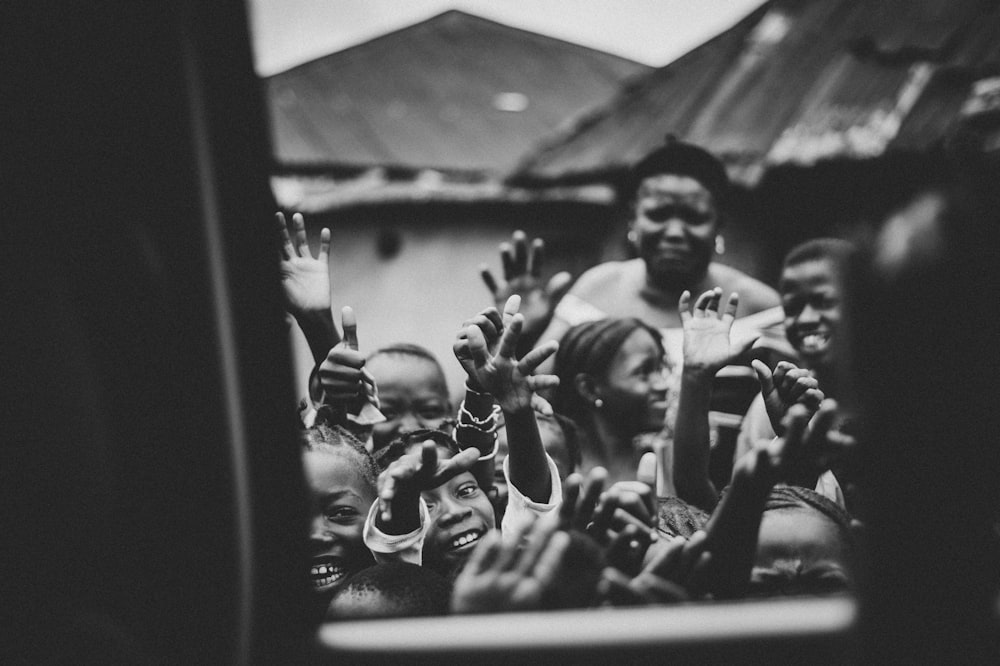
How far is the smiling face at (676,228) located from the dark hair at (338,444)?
1.59m

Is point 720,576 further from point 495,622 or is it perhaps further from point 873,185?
point 873,185

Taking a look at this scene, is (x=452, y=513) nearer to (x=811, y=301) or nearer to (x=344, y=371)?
(x=344, y=371)

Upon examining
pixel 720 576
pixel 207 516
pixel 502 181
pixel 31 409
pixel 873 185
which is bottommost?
pixel 720 576

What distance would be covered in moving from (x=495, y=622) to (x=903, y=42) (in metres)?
6.37

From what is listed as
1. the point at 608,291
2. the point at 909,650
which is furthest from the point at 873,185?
the point at 909,650

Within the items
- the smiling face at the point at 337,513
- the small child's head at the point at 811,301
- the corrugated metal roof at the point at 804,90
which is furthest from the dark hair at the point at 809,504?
the corrugated metal roof at the point at 804,90

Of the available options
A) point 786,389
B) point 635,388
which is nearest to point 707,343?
point 786,389

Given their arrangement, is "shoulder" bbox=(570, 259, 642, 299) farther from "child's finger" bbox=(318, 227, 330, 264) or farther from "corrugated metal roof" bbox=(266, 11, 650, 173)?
"corrugated metal roof" bbox=(266, 11, 650, 173)

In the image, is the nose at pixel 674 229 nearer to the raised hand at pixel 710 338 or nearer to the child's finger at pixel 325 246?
the raised hand at pixel 710 338

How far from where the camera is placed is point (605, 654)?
1.08 metres

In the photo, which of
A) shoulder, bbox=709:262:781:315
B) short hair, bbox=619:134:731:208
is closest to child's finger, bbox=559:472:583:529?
shoulder, bbox=709:262:781:315

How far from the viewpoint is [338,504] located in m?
2.20

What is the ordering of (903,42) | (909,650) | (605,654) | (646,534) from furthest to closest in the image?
1. (903,42)
2. (646,534)
3. (605,654)
4. (909,650)

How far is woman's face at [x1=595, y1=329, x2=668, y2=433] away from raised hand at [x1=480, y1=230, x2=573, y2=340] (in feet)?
0.91
